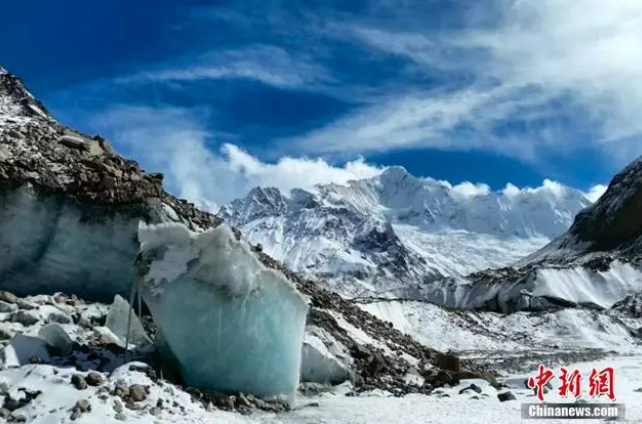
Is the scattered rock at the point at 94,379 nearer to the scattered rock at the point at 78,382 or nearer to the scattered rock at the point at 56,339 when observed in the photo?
the scattered rock at the point at 78,382

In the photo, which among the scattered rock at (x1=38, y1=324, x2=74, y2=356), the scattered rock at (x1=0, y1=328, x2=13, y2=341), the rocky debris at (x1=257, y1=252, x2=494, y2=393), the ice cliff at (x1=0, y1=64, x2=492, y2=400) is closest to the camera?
the scattered rock at (x1=38, y1=324, x2=74, y2=356)

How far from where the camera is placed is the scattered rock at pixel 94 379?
15.4 meters

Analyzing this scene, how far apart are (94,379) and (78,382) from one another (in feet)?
1.20

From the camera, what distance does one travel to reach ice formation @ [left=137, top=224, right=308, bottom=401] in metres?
18.1

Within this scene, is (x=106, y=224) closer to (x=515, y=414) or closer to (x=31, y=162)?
(x=31, y=162)

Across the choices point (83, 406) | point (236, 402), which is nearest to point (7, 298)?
point (83, 406)

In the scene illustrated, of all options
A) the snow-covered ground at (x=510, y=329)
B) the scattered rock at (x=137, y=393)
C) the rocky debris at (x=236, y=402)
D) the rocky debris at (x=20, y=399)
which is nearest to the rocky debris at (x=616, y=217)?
the snow-covered ground at (x=510, y=329)

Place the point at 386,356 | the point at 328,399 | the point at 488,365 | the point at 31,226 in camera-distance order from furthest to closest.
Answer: the point at 488,365 < the point at 386,356 < the point at 31,226 < the point at 328,399

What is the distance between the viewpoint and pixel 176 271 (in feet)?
60.0

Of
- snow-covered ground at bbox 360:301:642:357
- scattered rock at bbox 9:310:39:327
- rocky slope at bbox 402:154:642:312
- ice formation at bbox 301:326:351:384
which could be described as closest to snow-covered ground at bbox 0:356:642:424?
ice formation at bbox 301:326:351:384

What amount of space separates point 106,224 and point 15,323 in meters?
4.57

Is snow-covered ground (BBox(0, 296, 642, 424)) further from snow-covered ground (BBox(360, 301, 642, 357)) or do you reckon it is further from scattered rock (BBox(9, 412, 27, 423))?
snow-covered ground (BBox(360, 301, 642, 357))

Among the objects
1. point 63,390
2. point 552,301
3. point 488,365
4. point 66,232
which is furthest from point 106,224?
point 552,301

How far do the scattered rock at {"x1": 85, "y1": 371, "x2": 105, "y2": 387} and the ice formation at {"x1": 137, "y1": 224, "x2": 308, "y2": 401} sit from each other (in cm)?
267
